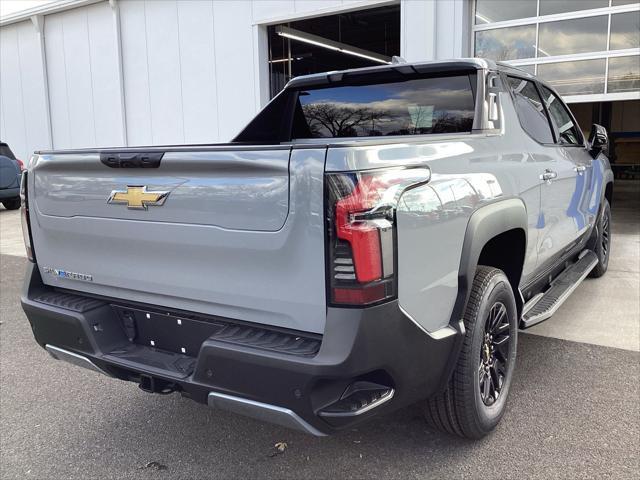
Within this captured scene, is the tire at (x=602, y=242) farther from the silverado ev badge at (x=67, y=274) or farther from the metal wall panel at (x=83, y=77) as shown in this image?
the metal wall panel at (x=83, y=77)

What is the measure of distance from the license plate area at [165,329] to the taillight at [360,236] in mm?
665

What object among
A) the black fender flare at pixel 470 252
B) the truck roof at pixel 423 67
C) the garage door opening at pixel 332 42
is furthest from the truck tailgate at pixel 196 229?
the garage door opening at pixel 332 42

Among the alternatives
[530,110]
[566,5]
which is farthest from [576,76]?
[530,110]

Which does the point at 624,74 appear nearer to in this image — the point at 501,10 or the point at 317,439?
the point at 501,10

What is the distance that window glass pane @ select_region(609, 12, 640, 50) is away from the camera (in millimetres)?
8508

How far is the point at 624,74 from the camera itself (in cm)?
870

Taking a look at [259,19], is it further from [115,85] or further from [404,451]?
[404,451]

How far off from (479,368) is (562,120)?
282 centimetres

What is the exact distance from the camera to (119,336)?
2758 millimetres

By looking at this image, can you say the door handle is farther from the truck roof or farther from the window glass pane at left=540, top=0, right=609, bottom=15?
the window glass pane at left=540, top=0, right=609, bottom=15

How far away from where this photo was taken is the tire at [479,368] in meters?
2.61

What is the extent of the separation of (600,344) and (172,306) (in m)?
3.25

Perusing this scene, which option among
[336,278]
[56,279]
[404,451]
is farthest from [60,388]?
[336,278]

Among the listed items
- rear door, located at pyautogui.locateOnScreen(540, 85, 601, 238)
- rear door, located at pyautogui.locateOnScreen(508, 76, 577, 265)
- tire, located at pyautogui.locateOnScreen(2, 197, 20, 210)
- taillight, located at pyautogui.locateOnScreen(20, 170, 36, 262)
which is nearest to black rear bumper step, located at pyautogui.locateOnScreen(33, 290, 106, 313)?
taillight, located at pyautogui.locateOnScreen(20, 170, 36, 262)
